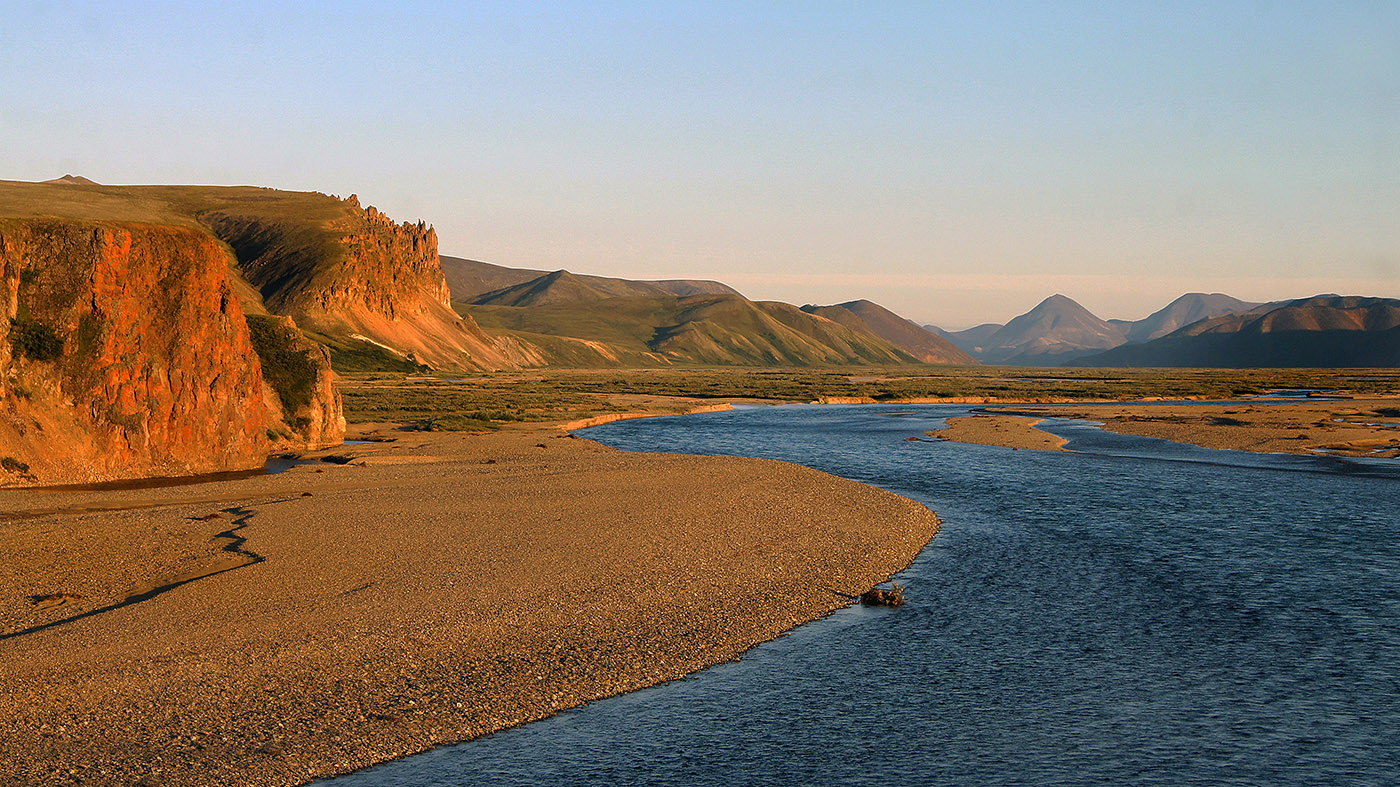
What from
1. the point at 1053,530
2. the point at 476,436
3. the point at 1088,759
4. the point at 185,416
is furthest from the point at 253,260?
the point at 1088,759

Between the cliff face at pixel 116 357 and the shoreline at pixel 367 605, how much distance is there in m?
3.94

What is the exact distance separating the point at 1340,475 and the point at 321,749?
49.2 metres

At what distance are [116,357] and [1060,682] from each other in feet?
131

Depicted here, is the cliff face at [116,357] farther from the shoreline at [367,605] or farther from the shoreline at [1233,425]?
the shoreline at [1233,425]

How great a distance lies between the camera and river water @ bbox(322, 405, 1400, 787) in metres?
14.5

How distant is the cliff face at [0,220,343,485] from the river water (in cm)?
3239

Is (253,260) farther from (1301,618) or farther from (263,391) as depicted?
(1301,618)

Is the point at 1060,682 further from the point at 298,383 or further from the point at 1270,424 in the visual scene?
the point at 1270,424

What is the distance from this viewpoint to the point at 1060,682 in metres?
18.1

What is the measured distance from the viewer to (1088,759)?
14766mm

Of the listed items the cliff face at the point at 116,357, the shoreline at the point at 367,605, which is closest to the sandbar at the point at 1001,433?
the shoreline at the point at 367,605

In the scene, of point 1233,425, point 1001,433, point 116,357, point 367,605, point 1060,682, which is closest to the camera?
point 1060,682

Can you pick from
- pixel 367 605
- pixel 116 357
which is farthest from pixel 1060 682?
pixel 116 357

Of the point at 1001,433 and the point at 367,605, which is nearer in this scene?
the point at 367,605
